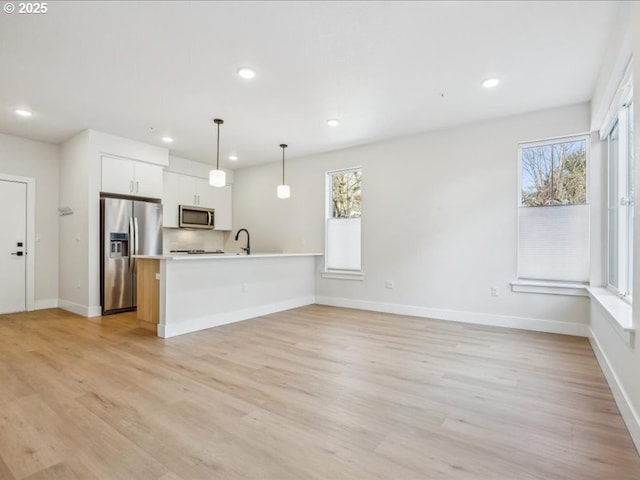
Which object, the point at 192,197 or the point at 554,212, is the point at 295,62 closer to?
the point at 554,212

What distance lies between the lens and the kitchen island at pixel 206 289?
3.86m

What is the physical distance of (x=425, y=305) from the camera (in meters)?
4.88

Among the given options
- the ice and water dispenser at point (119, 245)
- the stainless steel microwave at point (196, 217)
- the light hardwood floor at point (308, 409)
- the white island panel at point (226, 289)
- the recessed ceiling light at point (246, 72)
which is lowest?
the light hardwood floor at point (308, 409)

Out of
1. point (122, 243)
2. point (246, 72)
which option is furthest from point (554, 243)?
point (122, 243)

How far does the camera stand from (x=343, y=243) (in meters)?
5.79

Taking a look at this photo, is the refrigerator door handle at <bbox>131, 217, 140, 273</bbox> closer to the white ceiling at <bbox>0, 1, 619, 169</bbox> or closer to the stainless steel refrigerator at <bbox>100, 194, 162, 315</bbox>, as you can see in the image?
the stainless steel refrigerator at <bbox>100, 194, 162, 315</bbox>

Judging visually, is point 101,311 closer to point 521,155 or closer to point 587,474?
point 587,474

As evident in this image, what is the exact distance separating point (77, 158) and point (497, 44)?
18.6 feet

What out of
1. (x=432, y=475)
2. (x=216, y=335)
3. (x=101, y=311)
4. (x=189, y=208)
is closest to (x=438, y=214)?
(x=216, y=335)

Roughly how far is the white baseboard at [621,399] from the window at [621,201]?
604 millimetres

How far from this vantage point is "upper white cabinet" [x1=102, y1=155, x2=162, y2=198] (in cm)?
504

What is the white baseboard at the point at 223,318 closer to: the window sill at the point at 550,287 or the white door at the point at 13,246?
the white door at the point at 13,246

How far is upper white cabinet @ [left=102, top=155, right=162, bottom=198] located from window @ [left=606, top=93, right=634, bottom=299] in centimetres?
605

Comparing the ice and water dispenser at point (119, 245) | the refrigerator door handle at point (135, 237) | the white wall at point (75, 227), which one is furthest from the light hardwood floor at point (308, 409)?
the refrigerator door handle at point (135, 237)
